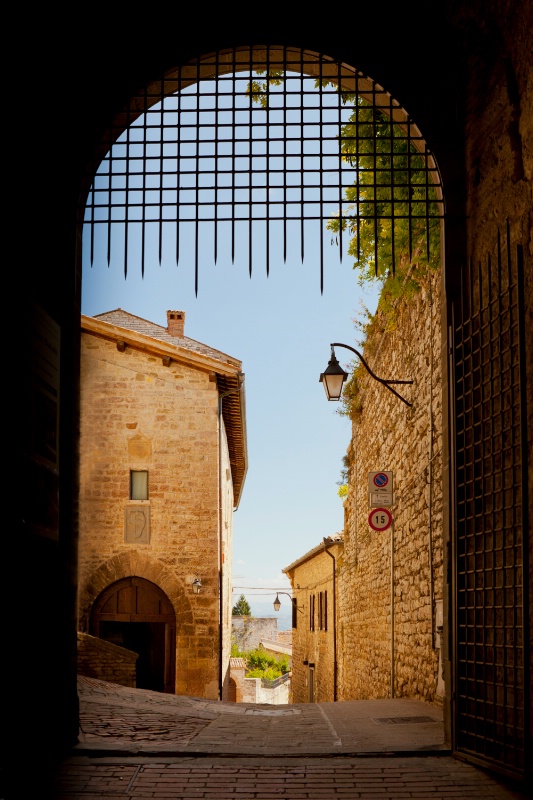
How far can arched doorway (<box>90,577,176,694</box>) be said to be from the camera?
17.3 meters

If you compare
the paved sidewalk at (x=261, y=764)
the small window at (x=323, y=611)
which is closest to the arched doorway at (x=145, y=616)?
the small window at (x=323, y=611)

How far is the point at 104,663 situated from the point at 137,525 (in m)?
4.27

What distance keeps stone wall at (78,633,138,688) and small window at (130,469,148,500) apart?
4488 mm

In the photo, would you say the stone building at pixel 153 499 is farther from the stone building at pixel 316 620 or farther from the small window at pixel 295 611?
the small window at pixel 295 611

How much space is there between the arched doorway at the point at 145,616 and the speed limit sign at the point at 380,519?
775 centimetres

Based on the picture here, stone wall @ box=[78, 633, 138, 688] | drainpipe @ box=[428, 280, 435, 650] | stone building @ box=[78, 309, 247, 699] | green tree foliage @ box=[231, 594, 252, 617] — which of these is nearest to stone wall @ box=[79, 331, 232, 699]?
stone building @ box=[78, 309, 247, 699]

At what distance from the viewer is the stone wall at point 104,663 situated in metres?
13.5

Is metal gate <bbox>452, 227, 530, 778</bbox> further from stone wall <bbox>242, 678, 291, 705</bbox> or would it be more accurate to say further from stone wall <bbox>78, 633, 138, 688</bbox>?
stone wall <bbox>242, 678, 291, 705</bbox>

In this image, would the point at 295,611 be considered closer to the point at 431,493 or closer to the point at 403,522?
the point at 403,522

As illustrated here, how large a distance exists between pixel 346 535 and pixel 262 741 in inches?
441

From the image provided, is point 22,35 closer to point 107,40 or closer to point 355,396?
point 107,40

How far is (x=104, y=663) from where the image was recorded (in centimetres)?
1360

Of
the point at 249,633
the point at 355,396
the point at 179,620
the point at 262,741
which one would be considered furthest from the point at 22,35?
the point at 249,633

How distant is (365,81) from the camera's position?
717 cm
